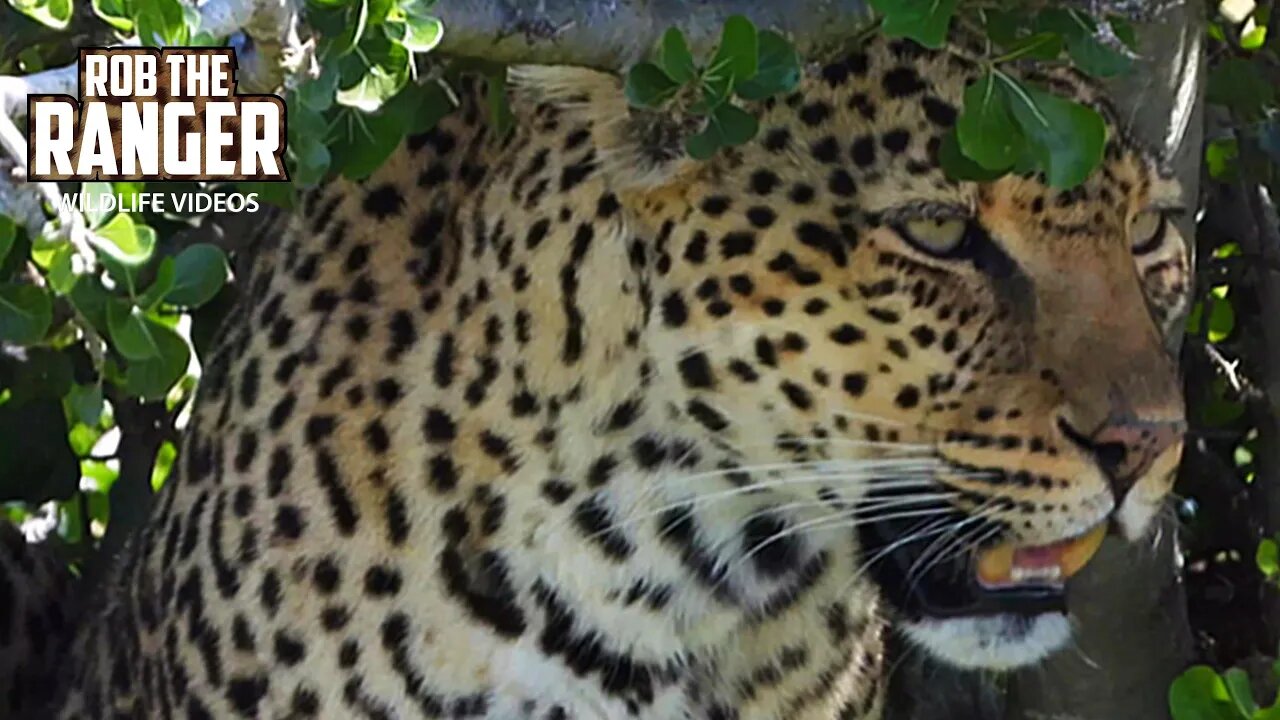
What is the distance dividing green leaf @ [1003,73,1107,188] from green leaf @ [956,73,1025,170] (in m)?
0.02

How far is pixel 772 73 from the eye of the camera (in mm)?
3320

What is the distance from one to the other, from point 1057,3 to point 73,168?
1.40 m

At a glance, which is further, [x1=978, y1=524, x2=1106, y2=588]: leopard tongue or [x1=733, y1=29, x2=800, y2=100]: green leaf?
[x1=978, y1=524, x2=1106, y2=588]: leopard tongue

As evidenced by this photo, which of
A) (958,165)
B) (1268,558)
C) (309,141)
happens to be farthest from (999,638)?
(1268,558)

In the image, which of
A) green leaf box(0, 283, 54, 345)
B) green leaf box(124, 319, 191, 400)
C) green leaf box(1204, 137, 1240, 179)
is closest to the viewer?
green leaf box(124, 319, 191, 400)

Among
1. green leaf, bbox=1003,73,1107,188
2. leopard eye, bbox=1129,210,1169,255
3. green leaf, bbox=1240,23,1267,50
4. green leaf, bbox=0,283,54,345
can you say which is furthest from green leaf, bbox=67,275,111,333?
green leaf, bbox=1240,23,1267,50

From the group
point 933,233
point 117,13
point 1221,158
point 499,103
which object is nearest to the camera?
point 117,13

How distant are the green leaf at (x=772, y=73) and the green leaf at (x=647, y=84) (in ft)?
0.32

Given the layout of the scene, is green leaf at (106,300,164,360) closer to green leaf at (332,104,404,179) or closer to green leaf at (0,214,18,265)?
green leaf at (0,214,18,265)

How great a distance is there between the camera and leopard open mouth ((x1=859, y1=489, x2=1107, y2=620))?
3797 millimetres

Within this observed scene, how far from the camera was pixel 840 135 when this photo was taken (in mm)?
3727

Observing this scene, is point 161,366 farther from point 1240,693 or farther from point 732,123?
point 1240,693

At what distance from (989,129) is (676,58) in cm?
41

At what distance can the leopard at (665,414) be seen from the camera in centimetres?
367
